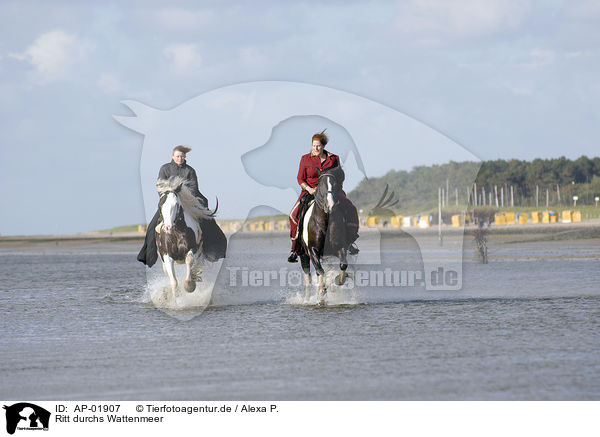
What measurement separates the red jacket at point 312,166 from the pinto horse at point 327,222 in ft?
0.75

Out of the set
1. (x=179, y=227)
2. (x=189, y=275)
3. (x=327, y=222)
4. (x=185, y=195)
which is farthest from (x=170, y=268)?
(x=327, y=222)

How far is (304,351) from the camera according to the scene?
1019cm

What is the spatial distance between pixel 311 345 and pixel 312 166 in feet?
15.3

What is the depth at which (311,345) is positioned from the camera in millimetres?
10625

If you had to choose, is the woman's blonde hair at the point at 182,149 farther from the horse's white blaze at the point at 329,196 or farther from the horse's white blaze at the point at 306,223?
the horse's white blaze at the point at 329,196

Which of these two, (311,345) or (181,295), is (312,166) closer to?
(181,295)

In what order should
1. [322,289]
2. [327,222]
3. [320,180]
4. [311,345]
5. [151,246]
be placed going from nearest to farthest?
[311,345] → [320,180] → [327,222] → [322,289] → [151,246]

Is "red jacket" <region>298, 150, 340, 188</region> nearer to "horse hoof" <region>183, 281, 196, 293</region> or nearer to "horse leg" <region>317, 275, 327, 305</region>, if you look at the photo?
"horse leg" <region>317, 275, 327, 305</region>

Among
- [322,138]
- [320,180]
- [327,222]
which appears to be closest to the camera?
[320,180]

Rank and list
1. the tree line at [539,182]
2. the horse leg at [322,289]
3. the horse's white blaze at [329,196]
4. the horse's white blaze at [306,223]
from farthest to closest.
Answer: the tree line at [539,182]
the horse leg at [322,289]
the horse's white blaze at [306,223]
the horse's white blaze at [329,196]

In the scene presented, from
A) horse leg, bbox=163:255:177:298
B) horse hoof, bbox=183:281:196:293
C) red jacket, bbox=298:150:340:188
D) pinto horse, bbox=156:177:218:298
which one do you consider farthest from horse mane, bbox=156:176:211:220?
red jacket, bbox=298:150:340:188

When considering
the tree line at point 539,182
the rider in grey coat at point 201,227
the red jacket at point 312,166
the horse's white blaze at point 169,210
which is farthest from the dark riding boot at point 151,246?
the tree line at point 539,182

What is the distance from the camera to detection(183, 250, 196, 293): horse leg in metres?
14.9
